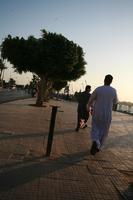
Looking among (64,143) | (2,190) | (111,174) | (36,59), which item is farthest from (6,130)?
(36,59)

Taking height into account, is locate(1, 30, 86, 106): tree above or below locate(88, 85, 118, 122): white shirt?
above

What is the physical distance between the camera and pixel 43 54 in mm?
31641

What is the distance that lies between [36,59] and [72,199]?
88.7 feet

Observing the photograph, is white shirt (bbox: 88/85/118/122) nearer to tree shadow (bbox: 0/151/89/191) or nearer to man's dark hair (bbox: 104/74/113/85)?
man's dark hair (bbox: 104/74/113/85)

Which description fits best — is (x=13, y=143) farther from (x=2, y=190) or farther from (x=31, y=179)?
(x=2, y=190)

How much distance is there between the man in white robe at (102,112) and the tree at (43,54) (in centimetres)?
2270

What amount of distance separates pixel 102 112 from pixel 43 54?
2310 cm

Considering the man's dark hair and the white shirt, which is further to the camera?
the man's dark hair

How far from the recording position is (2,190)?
5309mm

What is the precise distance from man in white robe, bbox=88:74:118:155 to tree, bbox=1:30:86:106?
22.7 meters

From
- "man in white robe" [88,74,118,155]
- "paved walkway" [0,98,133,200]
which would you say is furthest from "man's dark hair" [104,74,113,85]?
"paved walkway" [0,98,133,200]

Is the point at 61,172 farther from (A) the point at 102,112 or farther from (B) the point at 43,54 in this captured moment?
Result: (B) the point at 43,54

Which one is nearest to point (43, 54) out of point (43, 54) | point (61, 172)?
point (43, 54)

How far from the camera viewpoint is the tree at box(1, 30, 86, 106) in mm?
31844
